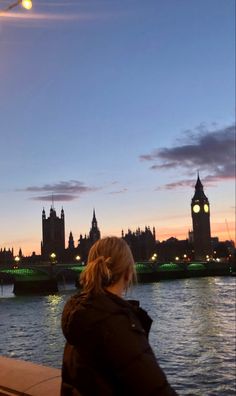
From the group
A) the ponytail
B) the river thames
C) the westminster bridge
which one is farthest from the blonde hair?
the westminster bridge

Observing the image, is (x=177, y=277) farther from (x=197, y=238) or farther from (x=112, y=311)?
(x=112, y=311)

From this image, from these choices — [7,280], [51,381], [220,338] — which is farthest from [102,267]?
[7,280]

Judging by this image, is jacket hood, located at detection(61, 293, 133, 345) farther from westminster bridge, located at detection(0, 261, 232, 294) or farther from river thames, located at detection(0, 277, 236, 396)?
westminster bridge, located at detection(0, 261, 232, 294)

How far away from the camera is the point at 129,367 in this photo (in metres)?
1.91

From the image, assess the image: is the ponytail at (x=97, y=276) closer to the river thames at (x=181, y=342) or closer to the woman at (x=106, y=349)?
the woman at (x=106, y=349)

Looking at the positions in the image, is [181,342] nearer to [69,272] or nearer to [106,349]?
[106,349]

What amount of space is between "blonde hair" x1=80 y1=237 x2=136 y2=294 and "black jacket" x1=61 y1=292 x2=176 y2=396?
0.41ft

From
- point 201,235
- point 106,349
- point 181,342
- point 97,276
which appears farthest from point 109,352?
point 201,235

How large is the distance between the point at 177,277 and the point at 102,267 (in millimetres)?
134647

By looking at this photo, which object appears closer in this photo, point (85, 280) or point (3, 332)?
point (85, 280)

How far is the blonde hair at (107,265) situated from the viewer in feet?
7.34

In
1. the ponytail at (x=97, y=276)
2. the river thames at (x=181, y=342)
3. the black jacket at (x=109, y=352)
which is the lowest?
the river thames at (x=181, y=342)

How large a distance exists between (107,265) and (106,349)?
0.42m

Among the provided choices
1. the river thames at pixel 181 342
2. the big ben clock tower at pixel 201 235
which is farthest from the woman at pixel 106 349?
the big ben clock tower at pixel 201 235
